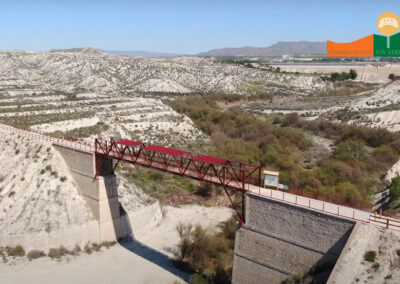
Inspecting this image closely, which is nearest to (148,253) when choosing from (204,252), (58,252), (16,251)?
(204,252)

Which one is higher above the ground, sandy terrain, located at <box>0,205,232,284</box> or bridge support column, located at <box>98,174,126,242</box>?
bridge support column, located at <box>98,174,126,242</box>

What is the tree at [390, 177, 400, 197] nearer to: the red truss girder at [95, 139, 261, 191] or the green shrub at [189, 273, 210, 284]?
the red truss girder at [95, 139, 261, 191]

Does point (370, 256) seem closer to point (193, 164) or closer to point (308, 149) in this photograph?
point (193, 164)

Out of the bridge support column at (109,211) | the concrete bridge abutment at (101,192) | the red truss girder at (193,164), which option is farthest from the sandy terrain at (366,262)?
the concrete bridge abutment at (101,192)

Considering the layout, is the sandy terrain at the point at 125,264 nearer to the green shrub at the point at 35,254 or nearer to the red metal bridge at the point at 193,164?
the green shrub at the point at 35,254

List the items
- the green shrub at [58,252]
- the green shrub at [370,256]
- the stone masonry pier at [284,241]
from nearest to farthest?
the green shrub at [370,256]
the stone masonry pier at [284,241]
the green shrub at [58,252]

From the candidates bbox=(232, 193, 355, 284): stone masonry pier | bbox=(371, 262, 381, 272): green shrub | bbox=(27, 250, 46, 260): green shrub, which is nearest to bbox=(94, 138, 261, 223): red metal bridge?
bbox=(232, 193, 355, 284): stone masonry pier

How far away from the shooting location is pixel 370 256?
54.9 ft

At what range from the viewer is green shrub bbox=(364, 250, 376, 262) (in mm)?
16656

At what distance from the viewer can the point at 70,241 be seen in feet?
98.6

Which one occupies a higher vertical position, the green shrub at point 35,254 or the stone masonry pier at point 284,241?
the stone masonry pier at point 284,241

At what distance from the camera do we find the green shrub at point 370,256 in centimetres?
1666

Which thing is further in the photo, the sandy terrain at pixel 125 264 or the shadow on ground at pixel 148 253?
the shadow on ground at pixel 148 253

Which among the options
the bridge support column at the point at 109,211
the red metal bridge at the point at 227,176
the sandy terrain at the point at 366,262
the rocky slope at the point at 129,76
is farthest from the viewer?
the rocky slope at the point at 129,76
